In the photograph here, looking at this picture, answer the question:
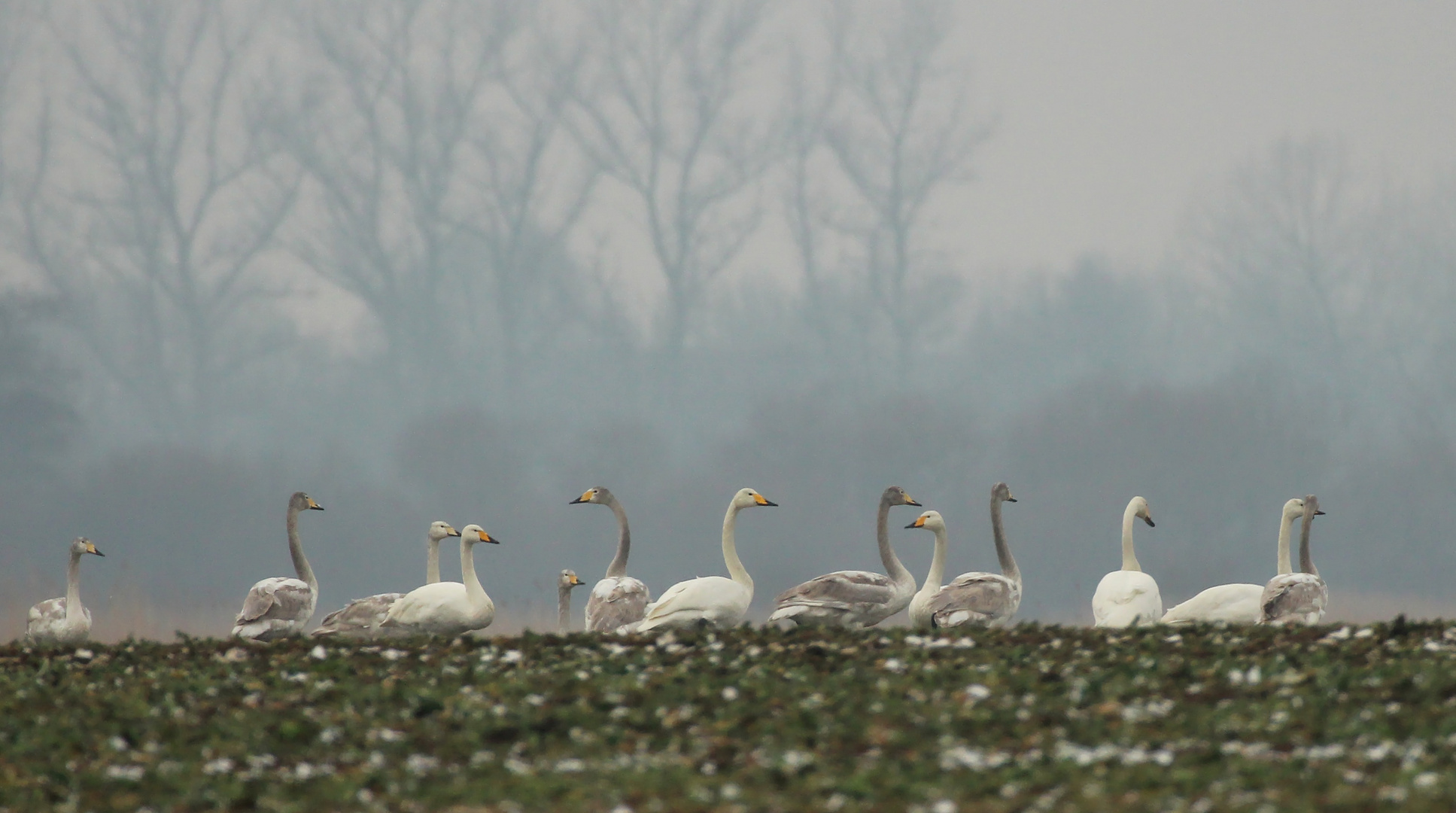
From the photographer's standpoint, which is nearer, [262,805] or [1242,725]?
[262,805]

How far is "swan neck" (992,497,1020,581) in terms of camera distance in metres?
21.2

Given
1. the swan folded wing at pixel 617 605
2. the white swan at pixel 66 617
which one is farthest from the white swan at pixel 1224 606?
the white swan at pixel 66 617

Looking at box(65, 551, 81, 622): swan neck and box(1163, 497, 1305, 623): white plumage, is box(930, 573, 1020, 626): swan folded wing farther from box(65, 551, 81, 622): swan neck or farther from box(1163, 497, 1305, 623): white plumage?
box(65, 551, 81, 622): swan neck

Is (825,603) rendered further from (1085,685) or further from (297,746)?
(297,746)

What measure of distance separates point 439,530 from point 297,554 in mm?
2200

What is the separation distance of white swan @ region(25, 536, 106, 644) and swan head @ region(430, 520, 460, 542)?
5.94 m

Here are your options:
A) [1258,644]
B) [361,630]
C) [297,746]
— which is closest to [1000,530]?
[1258,644]

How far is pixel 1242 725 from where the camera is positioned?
11.5m

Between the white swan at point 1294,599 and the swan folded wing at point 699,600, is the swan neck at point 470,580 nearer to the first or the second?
the swan folded wing at point 699,600

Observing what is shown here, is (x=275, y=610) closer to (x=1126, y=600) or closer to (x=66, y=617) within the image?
(x=66, y=617)

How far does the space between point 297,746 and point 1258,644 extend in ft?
28.9

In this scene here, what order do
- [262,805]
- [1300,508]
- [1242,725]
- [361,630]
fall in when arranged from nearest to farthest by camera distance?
[262,805] < [1242,725] < [361,630] < [1300,508]

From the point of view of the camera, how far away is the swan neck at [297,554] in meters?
22.8

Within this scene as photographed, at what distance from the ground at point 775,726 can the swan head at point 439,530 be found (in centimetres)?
699
